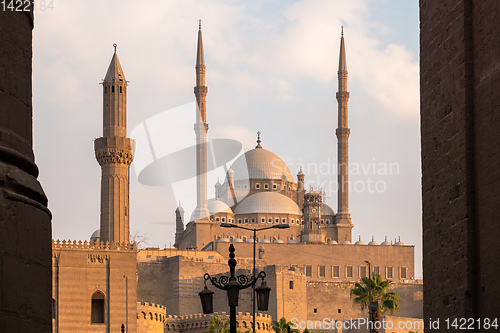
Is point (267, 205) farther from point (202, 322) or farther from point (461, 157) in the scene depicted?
point (461, 157)

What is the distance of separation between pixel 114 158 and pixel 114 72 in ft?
15.7

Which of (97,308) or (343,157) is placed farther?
(343,157)

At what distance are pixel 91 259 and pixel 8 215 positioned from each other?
48.4 metres

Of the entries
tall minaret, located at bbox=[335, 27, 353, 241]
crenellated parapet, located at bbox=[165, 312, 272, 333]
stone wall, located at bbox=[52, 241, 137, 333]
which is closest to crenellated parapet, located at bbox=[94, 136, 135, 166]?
stone wall, located at bbox=[52, 241, 137, 333]

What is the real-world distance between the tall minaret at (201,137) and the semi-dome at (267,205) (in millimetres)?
6542

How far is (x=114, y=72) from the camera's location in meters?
57.8

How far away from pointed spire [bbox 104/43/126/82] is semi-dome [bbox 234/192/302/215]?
33211mm

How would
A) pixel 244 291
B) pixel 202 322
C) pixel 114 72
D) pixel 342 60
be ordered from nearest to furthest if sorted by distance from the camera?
pixel 114 72 → pixel 202 322 → pixel 244 291 → pixel 342 60

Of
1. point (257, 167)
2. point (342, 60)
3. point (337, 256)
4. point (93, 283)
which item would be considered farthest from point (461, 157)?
point (257, 167)

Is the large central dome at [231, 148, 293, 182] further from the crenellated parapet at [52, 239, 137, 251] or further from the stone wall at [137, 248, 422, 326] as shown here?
the crenellated parapet at [52, 239, 137, 251]

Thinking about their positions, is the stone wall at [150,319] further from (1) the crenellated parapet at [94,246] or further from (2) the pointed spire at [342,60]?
(2) the pointed spire at [342,60]

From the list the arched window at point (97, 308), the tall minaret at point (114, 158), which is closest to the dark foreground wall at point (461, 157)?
the arched window at point (97, 308)

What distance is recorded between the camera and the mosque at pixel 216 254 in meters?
54.4

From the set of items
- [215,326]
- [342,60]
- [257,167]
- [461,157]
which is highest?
[342,60]
